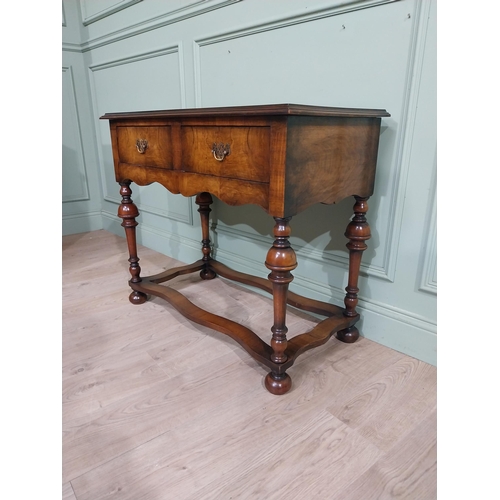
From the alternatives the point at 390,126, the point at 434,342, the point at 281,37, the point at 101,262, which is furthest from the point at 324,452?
the point at 101,262

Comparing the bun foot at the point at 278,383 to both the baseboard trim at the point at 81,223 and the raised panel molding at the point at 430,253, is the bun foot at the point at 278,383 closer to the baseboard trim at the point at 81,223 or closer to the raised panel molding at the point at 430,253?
the raised panel molding at the point at 430,253

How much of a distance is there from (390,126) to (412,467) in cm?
86

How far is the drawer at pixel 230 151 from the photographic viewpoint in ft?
2.74

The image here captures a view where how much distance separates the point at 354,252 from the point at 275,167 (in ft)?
1.51

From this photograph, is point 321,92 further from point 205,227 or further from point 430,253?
point 205,227

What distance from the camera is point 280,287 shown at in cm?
93

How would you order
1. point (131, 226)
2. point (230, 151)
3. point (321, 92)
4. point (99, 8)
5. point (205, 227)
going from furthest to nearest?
point (99, 8) → point (205, 227) → point (131, 226) → point (321, 92) → point (230, 151)

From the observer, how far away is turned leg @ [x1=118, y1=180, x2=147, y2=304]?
4.59 ft

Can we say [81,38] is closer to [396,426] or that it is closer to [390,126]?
[390,126]

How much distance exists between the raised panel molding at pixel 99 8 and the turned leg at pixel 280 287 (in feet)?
5.25

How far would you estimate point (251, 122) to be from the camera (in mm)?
836

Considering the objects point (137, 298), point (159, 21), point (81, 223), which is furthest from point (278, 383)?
point (81, 223)

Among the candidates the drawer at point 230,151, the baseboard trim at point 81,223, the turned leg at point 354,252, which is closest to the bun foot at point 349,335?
the turned leg at point 354,252
